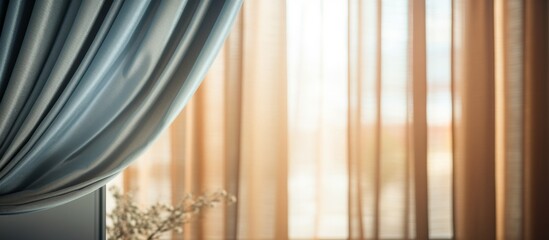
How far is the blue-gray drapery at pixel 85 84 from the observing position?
1429mm

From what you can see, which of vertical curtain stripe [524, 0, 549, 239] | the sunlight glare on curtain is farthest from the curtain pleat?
vertical curtain stripe [524, 0, 549, 239]

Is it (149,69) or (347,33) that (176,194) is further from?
(347,33)

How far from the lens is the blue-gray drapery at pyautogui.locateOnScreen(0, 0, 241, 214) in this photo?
1.43m

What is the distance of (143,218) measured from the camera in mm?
1725

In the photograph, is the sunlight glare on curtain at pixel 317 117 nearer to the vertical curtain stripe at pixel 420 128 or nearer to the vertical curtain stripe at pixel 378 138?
the vertical curtain stripe at pixel 378 138

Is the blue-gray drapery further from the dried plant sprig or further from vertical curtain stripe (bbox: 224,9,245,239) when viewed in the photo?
vertical curtain stripe (bbox: 224,9,245,239)

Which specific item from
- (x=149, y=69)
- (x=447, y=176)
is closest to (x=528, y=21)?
(x=447, y=176)

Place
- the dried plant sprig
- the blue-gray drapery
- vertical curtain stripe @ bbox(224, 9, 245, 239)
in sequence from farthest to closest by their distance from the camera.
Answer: vertical curtain stripe @ bbox(224, 9, 245, 239)
the dried plant sprig
the blue-gray drapery

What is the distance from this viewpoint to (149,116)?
150 centimetres

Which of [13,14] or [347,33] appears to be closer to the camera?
[13,14]

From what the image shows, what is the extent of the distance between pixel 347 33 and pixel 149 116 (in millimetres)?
885

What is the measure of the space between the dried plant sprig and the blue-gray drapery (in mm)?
318

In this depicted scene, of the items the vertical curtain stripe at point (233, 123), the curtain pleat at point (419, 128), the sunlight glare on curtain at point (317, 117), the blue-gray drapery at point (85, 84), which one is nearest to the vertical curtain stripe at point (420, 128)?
the curtain pleat at point (419, 128)

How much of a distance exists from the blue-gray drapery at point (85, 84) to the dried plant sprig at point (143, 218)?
32 cm
